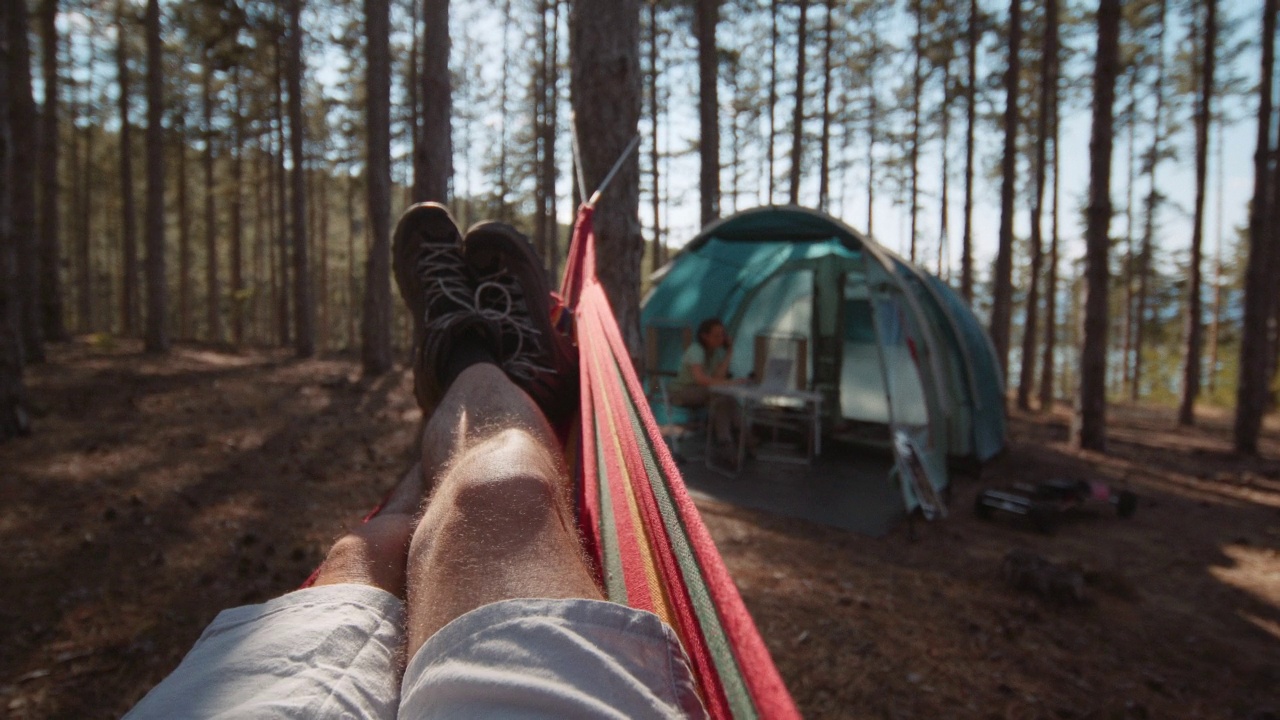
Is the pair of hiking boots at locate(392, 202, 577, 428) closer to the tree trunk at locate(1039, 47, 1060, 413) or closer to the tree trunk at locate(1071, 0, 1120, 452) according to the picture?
the tree trunk at locate(1071, 0, 1120, 452)

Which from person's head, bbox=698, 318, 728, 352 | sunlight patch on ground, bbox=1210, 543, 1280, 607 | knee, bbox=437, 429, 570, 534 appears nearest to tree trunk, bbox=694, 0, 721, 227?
person's head, bbox=698, 318, 728, 352

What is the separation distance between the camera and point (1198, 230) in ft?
26.2

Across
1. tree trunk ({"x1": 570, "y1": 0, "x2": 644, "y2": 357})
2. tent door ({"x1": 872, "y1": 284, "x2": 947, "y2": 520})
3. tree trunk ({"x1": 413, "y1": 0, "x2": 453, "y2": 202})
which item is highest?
tree trunk ({"x1": 413, "y1": 0, "x2": 453, "y2": 202})

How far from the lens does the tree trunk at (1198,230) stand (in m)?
6.94

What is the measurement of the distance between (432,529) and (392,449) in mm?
3641

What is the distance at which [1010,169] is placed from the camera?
24.7ft

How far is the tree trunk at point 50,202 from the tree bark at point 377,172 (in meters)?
4.01

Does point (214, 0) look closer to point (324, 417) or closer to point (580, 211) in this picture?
point (324, 417)

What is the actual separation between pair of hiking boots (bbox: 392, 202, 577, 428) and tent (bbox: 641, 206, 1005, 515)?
2749 millimetres

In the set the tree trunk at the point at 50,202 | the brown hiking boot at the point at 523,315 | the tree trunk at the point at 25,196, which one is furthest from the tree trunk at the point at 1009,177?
the tree trunk at the point at 50,202

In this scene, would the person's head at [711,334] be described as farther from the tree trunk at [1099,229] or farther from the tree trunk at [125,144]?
the tree trunk at [125,144]

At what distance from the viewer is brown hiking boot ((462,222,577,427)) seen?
5.20 feet

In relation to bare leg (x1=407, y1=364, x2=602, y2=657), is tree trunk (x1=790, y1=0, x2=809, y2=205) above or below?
above

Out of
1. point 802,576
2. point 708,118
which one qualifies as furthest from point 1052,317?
point 802,576
